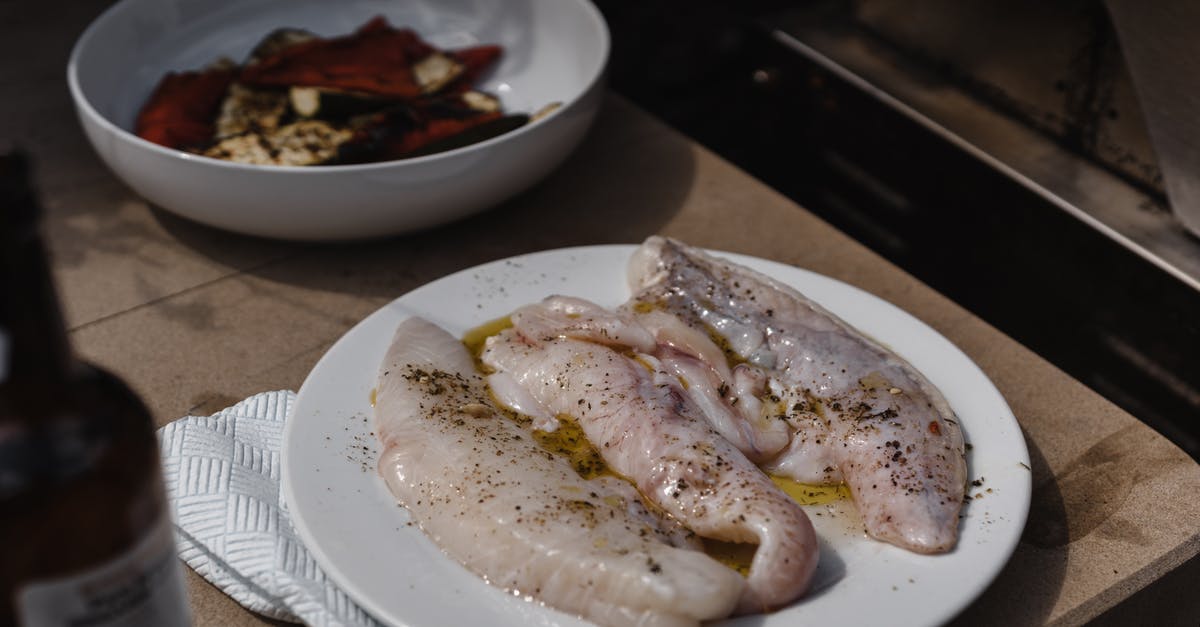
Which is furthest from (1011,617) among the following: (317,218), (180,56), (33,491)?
(180,56)


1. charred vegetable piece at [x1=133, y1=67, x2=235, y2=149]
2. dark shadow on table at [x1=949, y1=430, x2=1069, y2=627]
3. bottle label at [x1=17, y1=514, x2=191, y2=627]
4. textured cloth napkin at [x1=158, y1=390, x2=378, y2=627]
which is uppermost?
bottle label at [x1=17, y1=514, x2=191, y2=627]

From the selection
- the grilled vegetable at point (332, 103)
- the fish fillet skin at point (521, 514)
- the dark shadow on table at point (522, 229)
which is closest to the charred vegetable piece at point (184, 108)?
the grilled vegetable at point (332, 103)

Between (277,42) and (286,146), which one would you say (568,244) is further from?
(277,42)

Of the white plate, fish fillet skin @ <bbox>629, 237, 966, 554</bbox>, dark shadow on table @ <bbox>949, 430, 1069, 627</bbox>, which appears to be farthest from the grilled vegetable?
dark shadow on table @ <bbox>949, 430, 1069, 627</bbox>

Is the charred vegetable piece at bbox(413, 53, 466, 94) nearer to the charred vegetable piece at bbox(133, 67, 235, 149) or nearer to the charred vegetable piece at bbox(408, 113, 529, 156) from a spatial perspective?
the charred vegetable piece at bbox(408, 113, 529, 156)

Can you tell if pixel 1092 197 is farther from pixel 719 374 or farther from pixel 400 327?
pixel 400 327
